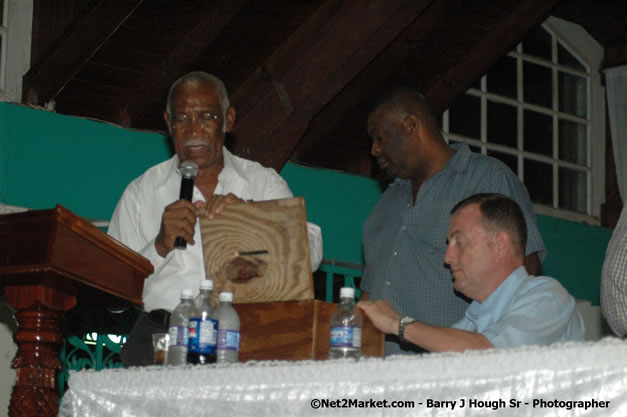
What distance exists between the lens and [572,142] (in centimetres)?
662

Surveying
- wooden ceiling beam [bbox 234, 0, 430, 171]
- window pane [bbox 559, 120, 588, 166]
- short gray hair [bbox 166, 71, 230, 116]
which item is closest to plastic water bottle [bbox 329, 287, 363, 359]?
short gray hair [bbox 166, 71, 230, 116]

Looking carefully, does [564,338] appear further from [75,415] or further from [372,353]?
[75,415]

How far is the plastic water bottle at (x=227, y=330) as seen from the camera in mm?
1985

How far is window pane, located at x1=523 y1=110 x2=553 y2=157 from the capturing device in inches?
254

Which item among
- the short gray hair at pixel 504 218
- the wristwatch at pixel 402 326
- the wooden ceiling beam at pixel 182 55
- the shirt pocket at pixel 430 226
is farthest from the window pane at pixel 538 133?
the wristwatch at pixel 402 326

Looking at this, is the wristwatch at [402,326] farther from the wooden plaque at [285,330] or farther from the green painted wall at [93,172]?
the green painted wall at [93,172]

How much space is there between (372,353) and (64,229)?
0.76 metres

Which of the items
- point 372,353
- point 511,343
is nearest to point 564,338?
point 511,343

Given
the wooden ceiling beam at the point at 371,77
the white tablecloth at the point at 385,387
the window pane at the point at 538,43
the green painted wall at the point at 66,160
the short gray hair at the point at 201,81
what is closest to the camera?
the white tablecloth at the point at 385,387

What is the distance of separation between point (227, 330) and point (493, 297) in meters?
0.65

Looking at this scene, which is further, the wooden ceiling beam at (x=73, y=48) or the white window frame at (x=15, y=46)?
the white window frame at (x=15, y=46)

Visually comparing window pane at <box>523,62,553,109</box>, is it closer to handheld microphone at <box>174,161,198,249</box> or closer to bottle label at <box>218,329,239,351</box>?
handheld microphone at <box>174,161,198,249</box>

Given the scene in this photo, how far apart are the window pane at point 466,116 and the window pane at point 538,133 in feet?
1.25

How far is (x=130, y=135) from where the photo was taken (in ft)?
15.4
